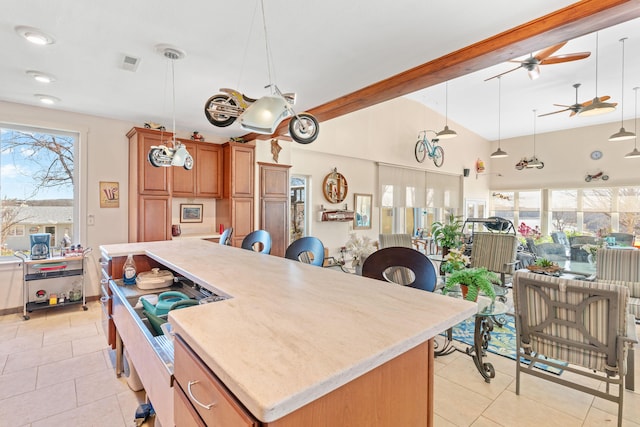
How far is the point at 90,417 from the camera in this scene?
2012mm

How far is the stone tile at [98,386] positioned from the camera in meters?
2.22

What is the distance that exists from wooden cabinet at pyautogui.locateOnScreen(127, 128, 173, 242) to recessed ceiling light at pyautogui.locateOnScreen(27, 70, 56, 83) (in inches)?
45.2

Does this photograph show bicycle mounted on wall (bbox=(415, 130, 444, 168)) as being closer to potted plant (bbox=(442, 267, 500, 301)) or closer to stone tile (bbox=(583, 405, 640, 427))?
potted plant (bbox=(442, 267, 500, 301))

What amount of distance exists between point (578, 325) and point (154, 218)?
191 inches

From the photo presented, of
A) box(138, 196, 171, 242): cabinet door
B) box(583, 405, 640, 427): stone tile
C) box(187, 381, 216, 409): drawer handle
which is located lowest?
box(583, 405, 640, 427): stone tile

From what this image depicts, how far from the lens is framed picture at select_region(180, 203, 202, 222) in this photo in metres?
5.18

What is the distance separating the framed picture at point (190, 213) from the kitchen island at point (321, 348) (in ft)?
13.6

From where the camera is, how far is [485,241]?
4.97 m

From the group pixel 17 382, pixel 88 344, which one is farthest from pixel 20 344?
pixel 17 382

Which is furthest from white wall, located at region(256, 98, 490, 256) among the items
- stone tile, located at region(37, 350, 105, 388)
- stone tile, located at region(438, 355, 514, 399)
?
stone tile, located at region(438, 355, 514, 399)

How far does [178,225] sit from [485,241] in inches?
198

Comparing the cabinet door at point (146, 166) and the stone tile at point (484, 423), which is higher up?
the cabinet door at point (146, 166)

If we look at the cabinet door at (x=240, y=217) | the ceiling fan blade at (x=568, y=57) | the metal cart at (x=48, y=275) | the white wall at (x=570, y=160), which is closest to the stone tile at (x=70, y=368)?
the metal cart at (x=48, y=275)

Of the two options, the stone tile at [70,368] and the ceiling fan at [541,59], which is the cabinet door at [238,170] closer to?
the stone tile at [70,368]
